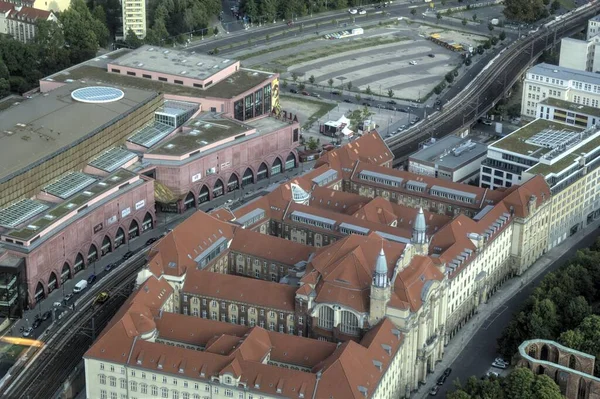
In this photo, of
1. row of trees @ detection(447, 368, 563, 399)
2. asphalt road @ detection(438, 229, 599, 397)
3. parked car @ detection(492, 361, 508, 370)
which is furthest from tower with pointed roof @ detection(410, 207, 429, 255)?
row of trees @ detection(447, 368, 563, 399)

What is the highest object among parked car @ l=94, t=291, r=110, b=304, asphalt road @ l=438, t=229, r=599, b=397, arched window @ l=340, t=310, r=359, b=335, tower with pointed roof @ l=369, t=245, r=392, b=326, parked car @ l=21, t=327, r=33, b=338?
tower with pointed roof @ l=369, t=245, r=392, b=326

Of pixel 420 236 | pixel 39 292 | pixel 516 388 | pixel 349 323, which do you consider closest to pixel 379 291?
pixel 349 323

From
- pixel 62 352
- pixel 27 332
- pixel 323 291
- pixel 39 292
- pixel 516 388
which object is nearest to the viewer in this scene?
pixel 516 388

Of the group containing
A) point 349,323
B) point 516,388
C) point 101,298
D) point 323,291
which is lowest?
point 101,298

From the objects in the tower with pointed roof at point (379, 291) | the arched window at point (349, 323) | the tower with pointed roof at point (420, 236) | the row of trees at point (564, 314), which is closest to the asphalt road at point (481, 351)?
the row of trees at point (564, 314)

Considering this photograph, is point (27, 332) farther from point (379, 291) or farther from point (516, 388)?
point (516, 388)

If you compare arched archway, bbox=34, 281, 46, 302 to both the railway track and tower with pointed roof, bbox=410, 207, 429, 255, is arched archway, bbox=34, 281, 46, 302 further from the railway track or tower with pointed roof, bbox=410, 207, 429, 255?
tower with pointed roof, bbox=410, 207, 429, 255

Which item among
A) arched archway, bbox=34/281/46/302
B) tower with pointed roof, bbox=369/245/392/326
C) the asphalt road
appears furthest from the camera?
arched archway, bbox=34/281/46/302

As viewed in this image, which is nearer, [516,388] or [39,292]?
[516,388]
